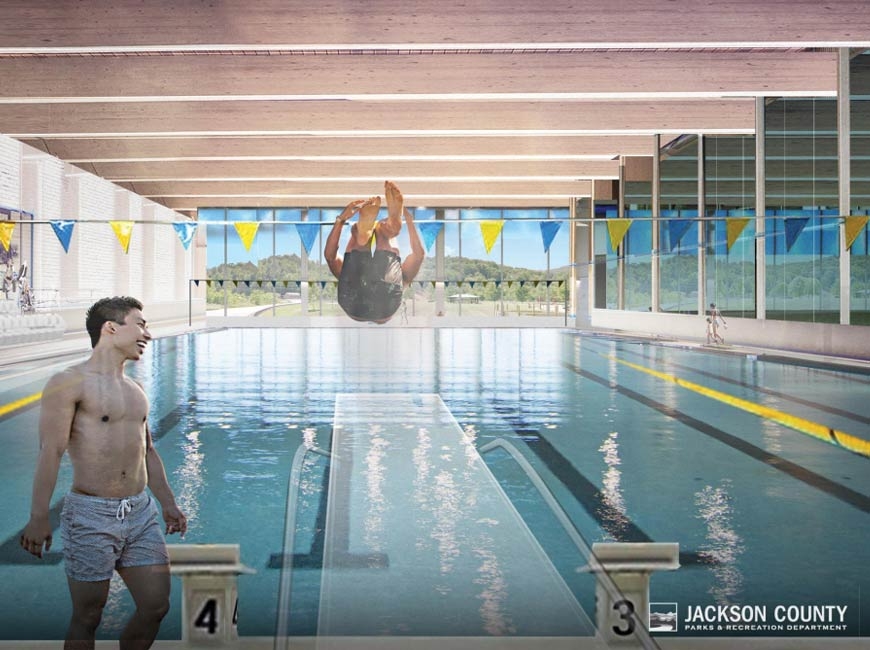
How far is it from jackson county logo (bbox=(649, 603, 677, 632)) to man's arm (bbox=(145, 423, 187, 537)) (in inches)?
→ 68.5

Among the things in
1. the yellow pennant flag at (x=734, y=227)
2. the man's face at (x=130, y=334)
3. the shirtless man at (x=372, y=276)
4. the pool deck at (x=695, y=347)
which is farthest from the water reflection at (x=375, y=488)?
the yellow pennant flag at (x=734, y=227)

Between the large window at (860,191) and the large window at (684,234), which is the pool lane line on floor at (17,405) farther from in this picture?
the large window at (684,234)

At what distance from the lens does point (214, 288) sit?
36750 millimetres

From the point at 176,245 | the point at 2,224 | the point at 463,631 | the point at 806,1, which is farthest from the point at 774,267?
the point at 176,245

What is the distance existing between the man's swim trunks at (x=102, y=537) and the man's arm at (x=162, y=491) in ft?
0.51

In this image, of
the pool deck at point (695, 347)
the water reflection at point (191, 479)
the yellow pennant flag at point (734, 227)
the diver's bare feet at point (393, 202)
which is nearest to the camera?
the water reflection at point (191, 479)

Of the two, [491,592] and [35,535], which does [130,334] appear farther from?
[491,592]

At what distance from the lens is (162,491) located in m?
2.95

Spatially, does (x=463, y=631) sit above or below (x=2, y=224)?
below

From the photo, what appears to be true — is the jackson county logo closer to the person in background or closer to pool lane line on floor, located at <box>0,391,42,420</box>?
pool lane line on floor, located at <box>0,391,42,420</box>

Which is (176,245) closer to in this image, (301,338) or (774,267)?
(301,338)

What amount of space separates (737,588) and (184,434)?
19.0 feet

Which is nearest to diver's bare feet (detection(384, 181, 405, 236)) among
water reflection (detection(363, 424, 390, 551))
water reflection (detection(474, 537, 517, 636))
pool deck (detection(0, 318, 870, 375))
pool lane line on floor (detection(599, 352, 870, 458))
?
water reflection (detection(363, 424, 390, 551))

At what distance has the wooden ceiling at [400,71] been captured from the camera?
11.8 meters
